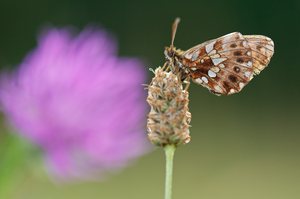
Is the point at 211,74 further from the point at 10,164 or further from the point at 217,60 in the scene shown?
the point at 10,164

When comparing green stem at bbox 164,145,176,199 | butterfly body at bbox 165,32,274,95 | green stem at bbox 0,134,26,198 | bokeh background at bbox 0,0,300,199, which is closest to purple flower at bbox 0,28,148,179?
green stem at bbox 0,134,26,198

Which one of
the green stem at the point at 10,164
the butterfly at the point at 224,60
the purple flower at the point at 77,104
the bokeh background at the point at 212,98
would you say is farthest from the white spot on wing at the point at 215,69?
the bokeh background at the point at 212,98

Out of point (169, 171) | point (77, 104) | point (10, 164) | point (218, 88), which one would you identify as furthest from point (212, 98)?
point (169, 171)

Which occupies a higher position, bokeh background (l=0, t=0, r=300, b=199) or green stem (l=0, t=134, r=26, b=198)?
bokeh background (l=0, t=0, r=300, b=199)

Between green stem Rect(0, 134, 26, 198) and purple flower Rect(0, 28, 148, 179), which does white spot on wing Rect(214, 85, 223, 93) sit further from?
purple flower Rect(0, 28, 148, 179)

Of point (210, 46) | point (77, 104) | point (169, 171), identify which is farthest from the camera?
point (77, 104)

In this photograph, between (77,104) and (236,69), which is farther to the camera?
(77,104)

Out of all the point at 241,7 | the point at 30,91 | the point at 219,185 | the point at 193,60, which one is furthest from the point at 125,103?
the point at 241,7
